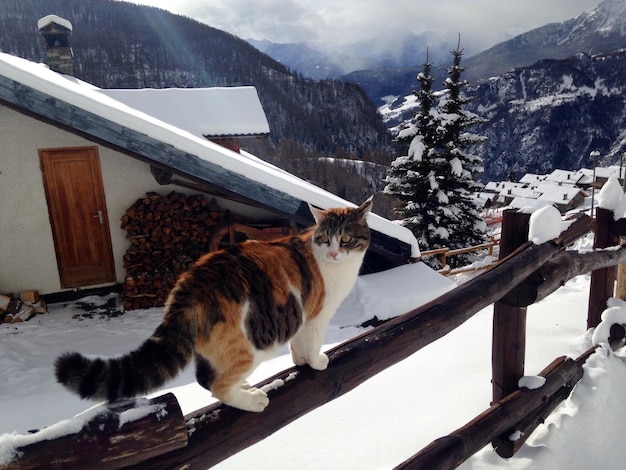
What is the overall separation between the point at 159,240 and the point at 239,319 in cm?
565

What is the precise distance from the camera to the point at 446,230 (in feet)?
48.3

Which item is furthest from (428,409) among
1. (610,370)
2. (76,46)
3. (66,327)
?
(76,46)

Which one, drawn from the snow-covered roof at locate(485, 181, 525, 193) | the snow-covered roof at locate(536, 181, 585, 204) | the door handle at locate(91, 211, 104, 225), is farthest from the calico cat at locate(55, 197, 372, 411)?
the snow-covered roof at locate(485, 181, 525, 193)

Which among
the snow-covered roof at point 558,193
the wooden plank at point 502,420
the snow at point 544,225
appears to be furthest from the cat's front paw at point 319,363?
the snow-covered roof at point 558,193

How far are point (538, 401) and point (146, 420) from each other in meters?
2.40

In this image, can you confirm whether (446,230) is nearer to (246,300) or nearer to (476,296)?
(476,296)

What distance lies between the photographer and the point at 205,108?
1102 cm

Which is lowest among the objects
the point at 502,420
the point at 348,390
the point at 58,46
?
the point at 502,420

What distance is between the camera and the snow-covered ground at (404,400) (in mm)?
2383

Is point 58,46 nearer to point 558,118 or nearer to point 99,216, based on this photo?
point 99,216

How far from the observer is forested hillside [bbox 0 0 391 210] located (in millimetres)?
69000

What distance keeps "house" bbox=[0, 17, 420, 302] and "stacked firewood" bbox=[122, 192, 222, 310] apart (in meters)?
0.27

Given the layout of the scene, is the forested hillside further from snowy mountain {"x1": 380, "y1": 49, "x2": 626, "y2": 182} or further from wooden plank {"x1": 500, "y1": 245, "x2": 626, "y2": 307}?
wooden plank {"x1": 500, "y1": 245, "x2": 626, "y2": 307}

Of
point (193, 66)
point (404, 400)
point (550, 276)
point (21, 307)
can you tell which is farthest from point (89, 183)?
point (193, 66)
